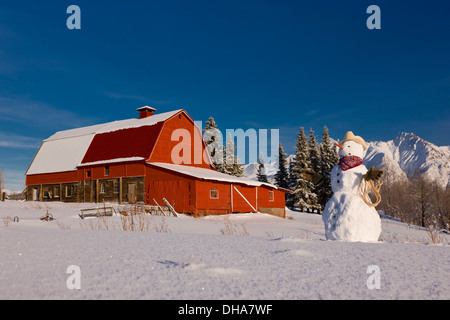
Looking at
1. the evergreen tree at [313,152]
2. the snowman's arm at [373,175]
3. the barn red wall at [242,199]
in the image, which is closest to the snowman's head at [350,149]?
the snowman's arm at [373,175]

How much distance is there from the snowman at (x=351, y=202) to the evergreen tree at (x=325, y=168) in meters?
32.5

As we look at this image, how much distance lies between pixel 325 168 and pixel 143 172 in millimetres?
22440

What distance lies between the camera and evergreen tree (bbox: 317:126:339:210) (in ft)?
131

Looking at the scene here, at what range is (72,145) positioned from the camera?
3256 cm

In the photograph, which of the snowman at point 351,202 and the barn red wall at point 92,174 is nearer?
the snowman at point 351,202

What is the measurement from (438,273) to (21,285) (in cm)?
358

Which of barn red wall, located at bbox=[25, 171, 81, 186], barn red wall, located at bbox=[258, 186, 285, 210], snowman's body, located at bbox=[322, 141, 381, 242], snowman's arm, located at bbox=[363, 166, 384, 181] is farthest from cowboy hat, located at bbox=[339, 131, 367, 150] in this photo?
barn red wall, located at bbox=[25, 171, 81, 186]

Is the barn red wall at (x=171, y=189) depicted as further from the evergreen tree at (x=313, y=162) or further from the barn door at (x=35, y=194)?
the evergreen tree at (x=313, y=162)

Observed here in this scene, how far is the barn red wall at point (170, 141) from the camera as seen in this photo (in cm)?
2703

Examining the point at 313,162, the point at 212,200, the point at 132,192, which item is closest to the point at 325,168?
the point at 313,162

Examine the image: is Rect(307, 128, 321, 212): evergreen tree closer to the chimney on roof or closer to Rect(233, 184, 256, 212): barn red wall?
Rect(233, 184, 256, 212): barn red wall

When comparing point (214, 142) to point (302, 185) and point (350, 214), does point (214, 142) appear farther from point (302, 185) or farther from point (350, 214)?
point (350, 214)

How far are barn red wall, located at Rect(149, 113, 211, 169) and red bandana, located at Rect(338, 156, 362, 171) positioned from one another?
19.8 m
